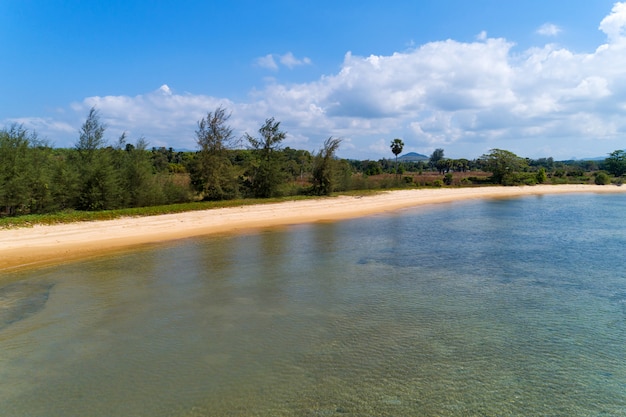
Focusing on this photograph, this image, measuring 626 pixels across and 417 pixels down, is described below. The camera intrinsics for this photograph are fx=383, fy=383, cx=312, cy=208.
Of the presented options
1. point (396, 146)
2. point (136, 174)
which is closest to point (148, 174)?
point (136, 174)

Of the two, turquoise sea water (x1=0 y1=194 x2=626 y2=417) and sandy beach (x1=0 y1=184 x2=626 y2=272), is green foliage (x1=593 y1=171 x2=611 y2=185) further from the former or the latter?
turquoise sea water (x1=0 y1=194 x2=626 y2=417)

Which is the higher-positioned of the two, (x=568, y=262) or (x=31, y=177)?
(x=31, y=177)

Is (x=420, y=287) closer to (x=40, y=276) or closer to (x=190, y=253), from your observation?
(x=190, y=253)

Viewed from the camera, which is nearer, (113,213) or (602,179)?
(113,213)

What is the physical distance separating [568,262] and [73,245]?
62.1 ft

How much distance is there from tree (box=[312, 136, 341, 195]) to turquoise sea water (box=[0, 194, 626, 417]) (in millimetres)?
21140

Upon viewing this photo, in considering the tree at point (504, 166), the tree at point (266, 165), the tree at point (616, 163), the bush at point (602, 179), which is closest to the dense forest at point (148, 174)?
the tree at point (266, 165)

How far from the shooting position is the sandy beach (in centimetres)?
1444

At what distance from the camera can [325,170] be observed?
115 feet

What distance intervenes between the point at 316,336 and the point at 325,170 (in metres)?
28.4

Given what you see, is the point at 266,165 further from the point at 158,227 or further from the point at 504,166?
the point at 504,166

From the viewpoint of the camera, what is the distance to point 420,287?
10602 millimetres

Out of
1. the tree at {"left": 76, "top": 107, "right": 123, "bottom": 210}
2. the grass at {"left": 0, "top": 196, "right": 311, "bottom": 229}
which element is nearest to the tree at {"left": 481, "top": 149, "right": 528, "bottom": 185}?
the grass at {"left": 0, "top": 196, "right": 311, "bottom": 229}

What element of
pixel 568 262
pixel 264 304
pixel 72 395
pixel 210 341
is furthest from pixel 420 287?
pixel 72 395
